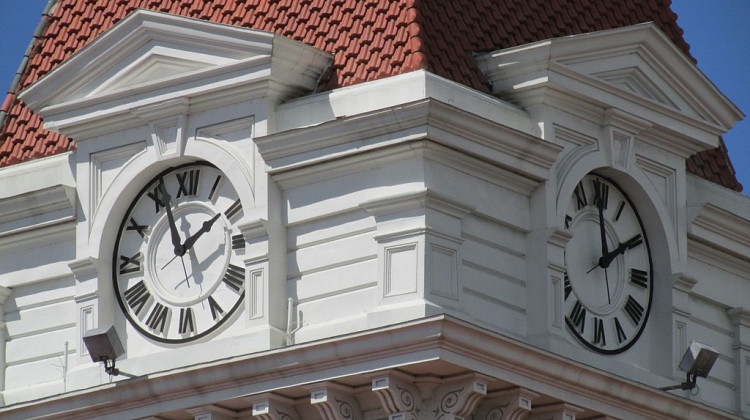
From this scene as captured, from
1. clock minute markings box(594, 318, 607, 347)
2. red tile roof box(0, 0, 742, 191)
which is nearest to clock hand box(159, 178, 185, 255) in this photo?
red tile roof box(0, 0, 742, 191)

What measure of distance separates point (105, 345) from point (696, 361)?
695 centimetres

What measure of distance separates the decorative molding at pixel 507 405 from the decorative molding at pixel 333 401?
1.40 m

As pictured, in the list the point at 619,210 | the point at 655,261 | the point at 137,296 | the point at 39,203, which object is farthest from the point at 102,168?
the point at 655,261

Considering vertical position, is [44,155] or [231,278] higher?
[44,155]

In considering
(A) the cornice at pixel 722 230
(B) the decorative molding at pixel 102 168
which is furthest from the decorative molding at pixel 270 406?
(A) the cornice at pixel 722 230

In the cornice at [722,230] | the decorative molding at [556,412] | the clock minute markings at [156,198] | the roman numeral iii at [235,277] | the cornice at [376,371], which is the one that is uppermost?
the cornice at [722,230]

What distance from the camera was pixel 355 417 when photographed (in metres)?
33.9

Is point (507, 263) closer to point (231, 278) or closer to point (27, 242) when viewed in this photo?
point (231, 278)

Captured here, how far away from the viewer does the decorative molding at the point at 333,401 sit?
3356 cm

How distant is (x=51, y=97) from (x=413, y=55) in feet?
16.1

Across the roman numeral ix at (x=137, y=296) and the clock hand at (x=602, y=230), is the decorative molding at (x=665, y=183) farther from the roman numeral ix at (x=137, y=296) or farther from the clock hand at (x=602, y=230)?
the roman numeral ix at (x=137, y=296)

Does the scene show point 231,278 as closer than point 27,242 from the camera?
Yes

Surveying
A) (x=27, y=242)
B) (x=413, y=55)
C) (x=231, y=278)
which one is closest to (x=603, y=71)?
(x=413, y=55)

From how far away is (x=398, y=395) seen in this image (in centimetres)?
3325
